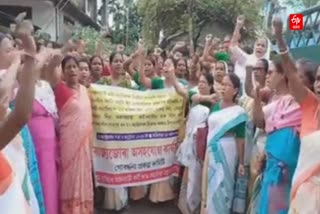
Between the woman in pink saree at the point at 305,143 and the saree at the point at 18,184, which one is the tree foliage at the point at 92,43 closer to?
the woman in pink saree at the point at 305,143

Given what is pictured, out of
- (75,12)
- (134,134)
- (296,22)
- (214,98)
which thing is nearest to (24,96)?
(214,98)

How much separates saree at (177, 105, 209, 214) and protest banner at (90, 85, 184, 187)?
0.27 meters

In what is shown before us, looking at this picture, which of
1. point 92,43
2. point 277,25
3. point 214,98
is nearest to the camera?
point 277,25

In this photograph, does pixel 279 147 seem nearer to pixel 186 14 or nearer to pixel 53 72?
pixel 53 72

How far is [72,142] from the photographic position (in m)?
4.62

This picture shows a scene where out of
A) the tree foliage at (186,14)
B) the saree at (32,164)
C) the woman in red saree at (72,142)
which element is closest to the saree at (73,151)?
the woman in red saree at (72,142)

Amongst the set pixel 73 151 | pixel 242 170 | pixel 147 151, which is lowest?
pixel 147 151

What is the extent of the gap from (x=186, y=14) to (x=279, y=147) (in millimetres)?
14933

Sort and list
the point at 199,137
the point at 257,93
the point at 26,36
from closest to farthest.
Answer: the point at 26,36 → the point at 257,93 → the point at 199,137

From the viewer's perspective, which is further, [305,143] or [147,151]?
[147,151]

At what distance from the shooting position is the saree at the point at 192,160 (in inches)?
208

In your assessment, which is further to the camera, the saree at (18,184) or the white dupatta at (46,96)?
the white dupatta at (46,96)

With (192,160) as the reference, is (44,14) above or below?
above

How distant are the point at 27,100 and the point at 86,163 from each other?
8.16 ft
